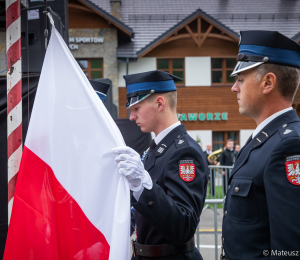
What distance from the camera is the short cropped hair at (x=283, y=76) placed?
5.35ft

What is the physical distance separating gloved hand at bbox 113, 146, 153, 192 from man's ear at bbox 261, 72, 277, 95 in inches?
28.4

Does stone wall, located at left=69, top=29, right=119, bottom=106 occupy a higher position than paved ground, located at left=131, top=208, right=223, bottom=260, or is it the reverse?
stone wall, located at left=69, top=29, right=119, bottom=106

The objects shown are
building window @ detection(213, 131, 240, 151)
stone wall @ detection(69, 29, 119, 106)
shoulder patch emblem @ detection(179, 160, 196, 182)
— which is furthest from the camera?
building window @ detection(213, 131, 240, 151)

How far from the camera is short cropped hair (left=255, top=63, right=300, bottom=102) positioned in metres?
1.63

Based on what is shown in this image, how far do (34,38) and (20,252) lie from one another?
90.7 inches

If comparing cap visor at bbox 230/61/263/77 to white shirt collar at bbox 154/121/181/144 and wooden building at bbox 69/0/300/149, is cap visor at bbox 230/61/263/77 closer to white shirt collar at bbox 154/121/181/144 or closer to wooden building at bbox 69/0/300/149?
white shirt collar at bbox 154/121/181/144

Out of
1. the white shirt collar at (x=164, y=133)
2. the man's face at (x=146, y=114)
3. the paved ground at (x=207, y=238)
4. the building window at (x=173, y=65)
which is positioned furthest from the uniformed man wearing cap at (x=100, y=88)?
the building window at (x=173, y=65)

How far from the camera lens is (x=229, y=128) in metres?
20.2

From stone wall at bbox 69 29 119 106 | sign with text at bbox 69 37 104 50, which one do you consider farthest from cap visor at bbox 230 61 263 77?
sign with text at bbox 69 37 104 50

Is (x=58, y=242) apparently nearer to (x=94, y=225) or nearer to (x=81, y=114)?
(x=94, y=225)

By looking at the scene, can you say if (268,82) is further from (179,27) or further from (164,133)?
(179,27)

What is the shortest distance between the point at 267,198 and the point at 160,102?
1176 mm

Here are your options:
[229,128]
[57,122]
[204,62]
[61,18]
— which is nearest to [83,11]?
[204,62]

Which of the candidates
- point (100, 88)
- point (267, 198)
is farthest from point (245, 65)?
point (100, 88)
